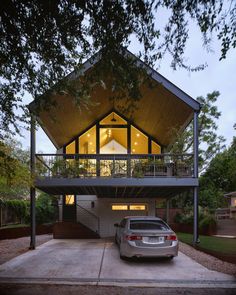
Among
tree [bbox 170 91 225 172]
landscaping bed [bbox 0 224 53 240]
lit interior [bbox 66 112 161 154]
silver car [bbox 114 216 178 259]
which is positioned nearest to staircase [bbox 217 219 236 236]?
lit interior [bbox 66 112 161 154]

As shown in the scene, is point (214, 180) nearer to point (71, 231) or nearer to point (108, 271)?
point (71, 231)

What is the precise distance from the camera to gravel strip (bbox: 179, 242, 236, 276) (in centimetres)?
855

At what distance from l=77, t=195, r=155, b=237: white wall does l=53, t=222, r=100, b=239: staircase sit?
98cm

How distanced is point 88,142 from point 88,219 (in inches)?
167

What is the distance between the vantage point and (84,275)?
797 cm

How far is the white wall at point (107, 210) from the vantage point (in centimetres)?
1880

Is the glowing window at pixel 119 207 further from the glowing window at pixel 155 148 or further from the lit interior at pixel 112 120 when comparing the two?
the lit interior at pixel 112 120

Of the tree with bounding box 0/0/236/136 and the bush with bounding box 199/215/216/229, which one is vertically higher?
the tree with bounding box 0/0/236/136

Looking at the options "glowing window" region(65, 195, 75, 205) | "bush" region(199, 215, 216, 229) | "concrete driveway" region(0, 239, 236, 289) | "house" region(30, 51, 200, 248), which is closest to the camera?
"concrete driveway" region(0, 239, 236, 289)

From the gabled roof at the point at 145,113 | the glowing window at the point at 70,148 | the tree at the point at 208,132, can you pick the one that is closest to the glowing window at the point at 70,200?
the glowing window at the point at 70,148

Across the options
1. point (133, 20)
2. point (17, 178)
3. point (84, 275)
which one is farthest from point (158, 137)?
point (133, 20)

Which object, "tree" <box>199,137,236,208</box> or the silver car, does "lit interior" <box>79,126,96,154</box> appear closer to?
the silver car

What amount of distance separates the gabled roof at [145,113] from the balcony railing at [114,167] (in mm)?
1699

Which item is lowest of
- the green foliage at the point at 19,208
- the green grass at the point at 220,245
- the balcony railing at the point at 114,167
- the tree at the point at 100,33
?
→ the green grass at the point at 220,245
